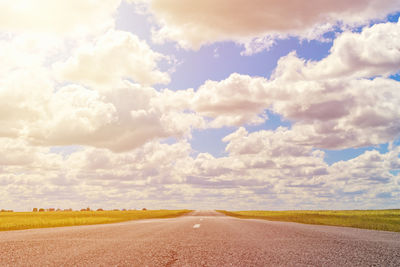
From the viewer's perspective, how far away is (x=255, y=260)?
6.62m

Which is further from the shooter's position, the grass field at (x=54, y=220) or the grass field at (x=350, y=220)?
the grass field at (x=54, y=220)

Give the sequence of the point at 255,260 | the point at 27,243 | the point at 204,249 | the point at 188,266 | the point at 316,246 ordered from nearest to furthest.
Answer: the point at 188,266 < the point at 255,260 < the point at 204,249 < the point at 316,246 < the point at 27,243

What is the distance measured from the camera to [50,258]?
703 cm

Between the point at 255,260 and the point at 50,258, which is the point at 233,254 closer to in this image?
the point at 255,260

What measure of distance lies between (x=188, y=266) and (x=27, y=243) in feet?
19.2

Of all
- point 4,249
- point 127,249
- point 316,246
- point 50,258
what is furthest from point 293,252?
point 4,249

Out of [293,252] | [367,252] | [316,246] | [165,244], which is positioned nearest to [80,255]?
[165,244]

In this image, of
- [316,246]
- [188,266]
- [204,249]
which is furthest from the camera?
[316,246]

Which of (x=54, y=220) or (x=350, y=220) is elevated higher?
(x=54, y=220)

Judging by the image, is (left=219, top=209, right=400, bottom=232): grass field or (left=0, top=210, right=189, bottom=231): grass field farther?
(left=0, top=210, right=189, bottom=231): grass field

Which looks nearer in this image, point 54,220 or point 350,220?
point 350,220

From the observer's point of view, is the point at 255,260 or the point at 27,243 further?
the point at 27,243

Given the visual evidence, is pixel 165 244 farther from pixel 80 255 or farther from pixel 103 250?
pixel 80 255

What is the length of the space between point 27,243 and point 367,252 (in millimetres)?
9033
